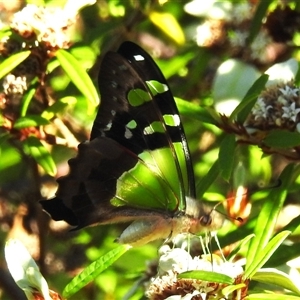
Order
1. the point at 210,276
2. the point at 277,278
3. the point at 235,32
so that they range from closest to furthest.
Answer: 1. the point at 210,276
2. the point at 277,278
3. the point at 235,32

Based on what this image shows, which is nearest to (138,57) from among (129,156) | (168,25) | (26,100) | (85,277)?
(129,156)

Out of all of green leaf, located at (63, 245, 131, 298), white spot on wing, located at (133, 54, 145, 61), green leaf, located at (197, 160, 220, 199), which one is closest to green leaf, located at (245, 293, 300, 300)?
green leaf, located at (63, 245, 131, 298)

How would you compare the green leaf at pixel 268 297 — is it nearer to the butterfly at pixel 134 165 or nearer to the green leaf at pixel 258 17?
the butterfly at pixel 134 165

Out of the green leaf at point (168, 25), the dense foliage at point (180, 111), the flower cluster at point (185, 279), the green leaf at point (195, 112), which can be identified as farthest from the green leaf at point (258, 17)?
the flower cluster at point (185, 279)

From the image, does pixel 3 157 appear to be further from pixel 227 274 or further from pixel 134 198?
pixel 227 274

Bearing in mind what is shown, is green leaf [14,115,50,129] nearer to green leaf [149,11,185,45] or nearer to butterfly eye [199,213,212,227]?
butterfly eye [199,213,212,227]

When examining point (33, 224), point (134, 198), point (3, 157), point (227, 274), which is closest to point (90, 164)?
point (134, 198)

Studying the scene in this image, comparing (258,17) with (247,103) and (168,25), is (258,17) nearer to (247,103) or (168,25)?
(168,25)

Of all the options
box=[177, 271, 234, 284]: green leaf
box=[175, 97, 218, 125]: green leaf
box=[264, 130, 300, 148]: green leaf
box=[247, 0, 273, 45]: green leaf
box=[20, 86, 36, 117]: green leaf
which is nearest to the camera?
box=[177, 271, 234, 284]: green leaf
